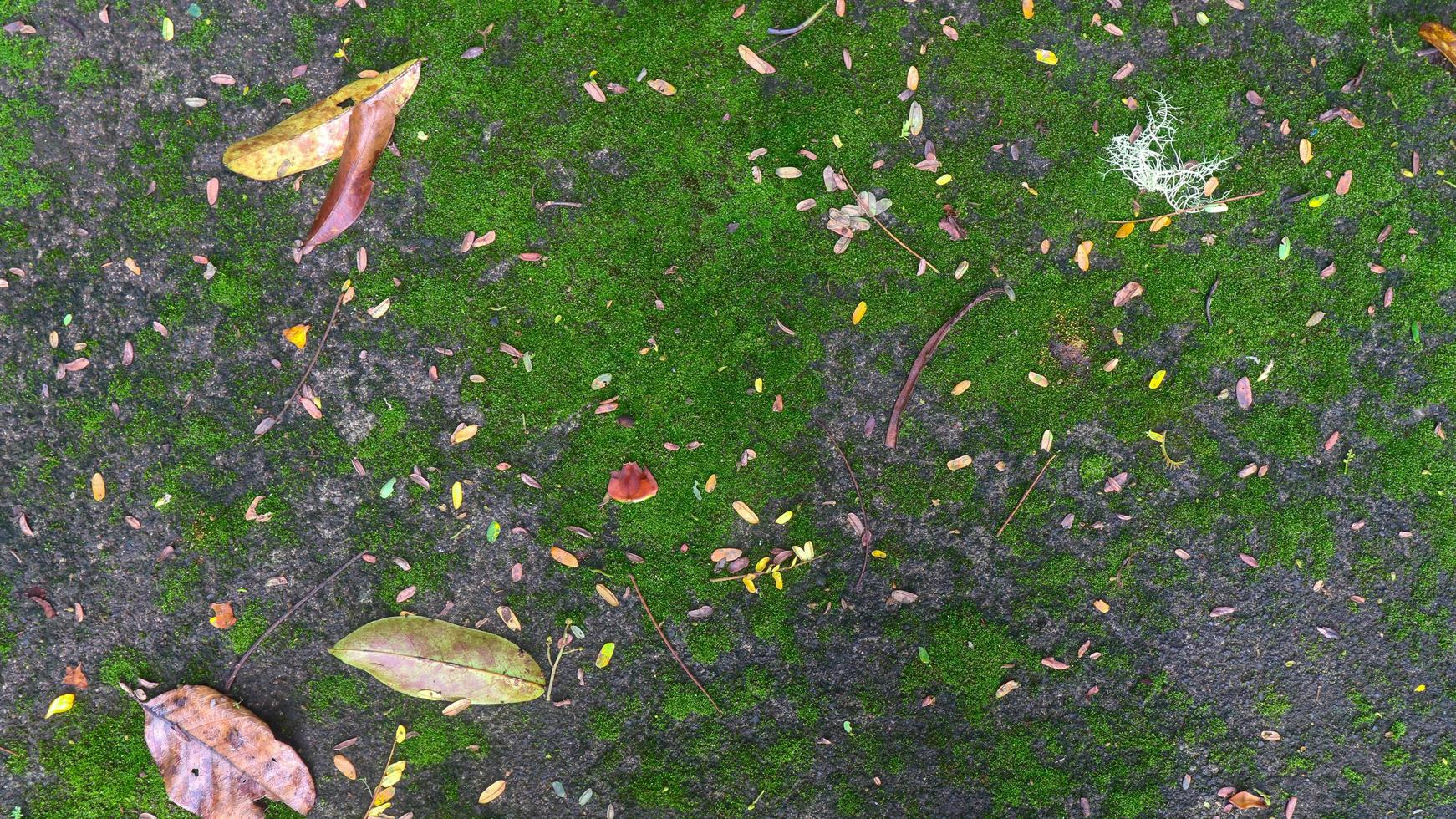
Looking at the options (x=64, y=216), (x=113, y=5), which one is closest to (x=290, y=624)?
(x=64, y=216)

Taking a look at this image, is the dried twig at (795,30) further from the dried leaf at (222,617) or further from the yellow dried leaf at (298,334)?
the dried leaf at (222,617)

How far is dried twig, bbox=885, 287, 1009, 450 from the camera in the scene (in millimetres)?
3227

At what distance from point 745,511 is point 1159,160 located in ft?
8.27

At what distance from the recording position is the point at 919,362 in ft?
10.6

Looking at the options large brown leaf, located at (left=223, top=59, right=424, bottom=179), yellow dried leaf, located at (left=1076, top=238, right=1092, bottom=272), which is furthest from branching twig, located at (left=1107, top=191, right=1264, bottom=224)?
large brown leaf, located at (left=223, top=59, right=424, bottom=179)

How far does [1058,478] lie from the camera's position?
3.30 metres

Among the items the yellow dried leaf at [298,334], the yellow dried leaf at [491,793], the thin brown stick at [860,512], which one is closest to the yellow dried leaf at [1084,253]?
the thin brown stick at [860,512]

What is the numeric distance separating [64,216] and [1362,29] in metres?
5.93

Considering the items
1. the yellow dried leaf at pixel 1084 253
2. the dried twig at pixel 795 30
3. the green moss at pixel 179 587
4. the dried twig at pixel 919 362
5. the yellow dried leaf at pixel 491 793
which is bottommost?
the yellow dried leaf at pixel 491 793

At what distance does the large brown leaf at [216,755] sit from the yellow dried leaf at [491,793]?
2.76 feet

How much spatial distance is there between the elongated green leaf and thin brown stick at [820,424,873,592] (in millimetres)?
1600

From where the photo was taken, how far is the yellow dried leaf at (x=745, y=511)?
327cm

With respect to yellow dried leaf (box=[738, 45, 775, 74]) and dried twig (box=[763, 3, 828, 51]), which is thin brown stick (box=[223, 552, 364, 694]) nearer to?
yellow dried leaf (box=[738, 45, 775, 74])

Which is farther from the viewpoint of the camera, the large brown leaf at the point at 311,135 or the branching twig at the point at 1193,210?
the branching twig at the point at 1193,210
